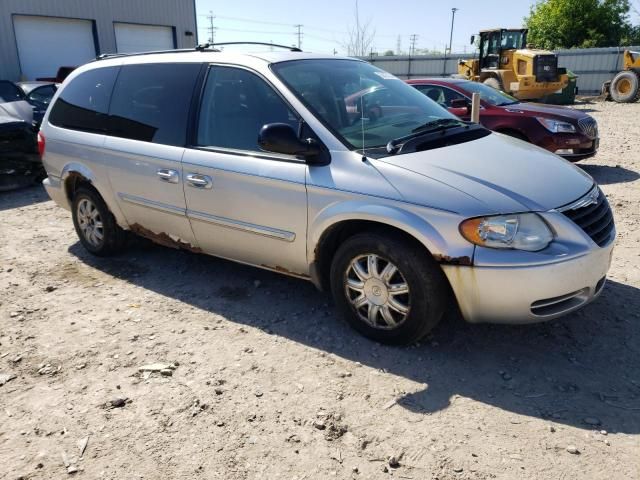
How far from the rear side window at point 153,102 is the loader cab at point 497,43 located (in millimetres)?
18476

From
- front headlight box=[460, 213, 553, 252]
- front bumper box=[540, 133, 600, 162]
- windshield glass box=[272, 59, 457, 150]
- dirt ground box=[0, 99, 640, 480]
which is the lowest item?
dirt ground box=[0, 99, 640, 480]

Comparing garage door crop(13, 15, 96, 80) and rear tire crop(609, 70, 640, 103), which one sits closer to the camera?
garage door crop(13, 15, 96, 80)

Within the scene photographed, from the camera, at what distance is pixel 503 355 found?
3.28 metres

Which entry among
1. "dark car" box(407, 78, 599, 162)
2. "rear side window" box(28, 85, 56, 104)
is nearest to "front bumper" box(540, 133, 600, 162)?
"dark car" box(407, 78, 599, 162)

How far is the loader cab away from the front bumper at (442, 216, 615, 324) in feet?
62.9

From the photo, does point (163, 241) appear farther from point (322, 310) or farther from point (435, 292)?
point (435, 292)

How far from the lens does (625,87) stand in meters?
22.0

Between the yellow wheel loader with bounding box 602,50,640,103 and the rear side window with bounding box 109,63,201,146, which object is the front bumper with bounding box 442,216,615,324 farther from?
the yellow wheel loader with bounding box 602,50,640,103

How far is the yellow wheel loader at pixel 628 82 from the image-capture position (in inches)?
837

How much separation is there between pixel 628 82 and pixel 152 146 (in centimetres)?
2298

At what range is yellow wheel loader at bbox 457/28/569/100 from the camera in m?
19.2

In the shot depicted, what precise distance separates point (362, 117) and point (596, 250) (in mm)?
1678

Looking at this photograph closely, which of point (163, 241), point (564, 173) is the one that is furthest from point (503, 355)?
point (163, 241)

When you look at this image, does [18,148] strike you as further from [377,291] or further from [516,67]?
[516,67]
